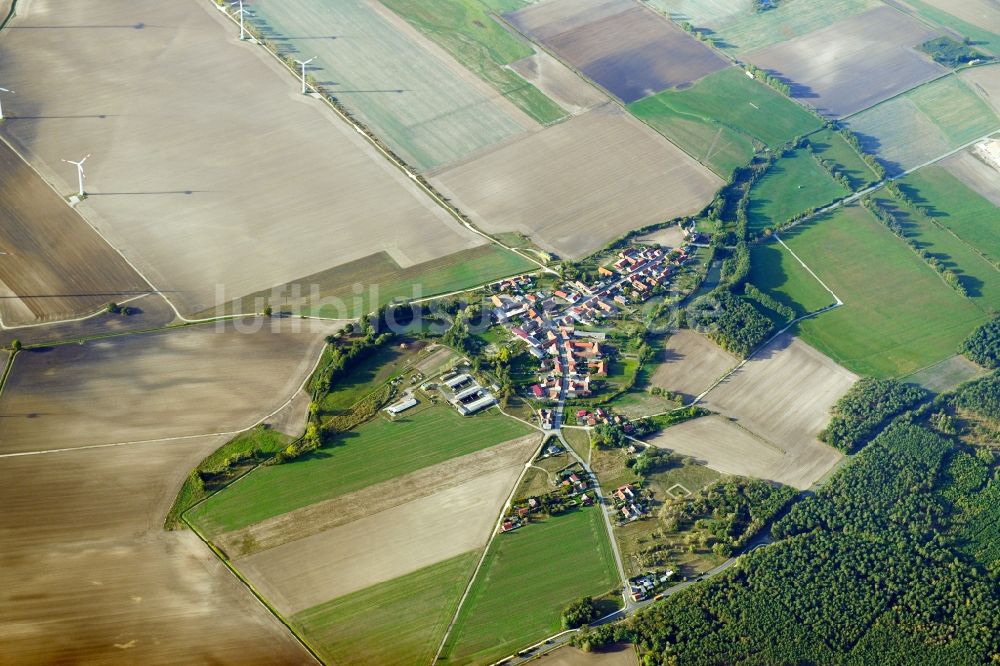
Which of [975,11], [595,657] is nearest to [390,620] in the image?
[595,657]

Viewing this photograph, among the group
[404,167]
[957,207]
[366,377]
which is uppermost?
[957,207]

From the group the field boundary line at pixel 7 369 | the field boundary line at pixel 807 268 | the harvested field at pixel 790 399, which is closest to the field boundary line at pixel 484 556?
the harvested field at pixel 790 399

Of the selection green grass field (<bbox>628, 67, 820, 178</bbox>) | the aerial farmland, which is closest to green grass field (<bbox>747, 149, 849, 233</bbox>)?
the aerial farmland

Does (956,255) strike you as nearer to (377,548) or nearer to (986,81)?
(986,81)

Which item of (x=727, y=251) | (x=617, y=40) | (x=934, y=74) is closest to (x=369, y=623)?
(x=727, y=251)

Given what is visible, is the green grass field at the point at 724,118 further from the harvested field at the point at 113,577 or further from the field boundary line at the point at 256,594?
the field boundary line at the point at 256,594

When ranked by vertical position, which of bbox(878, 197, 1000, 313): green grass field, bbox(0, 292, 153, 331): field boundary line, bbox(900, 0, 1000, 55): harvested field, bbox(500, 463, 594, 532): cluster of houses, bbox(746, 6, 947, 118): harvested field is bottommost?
bbox(500, 463, 594, 532): cluster of houses

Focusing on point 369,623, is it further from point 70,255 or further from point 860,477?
point 70,255

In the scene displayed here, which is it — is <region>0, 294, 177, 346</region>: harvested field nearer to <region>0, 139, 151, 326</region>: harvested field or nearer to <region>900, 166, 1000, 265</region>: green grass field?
<region>0, 139, 151, 326</region>: harvested field
